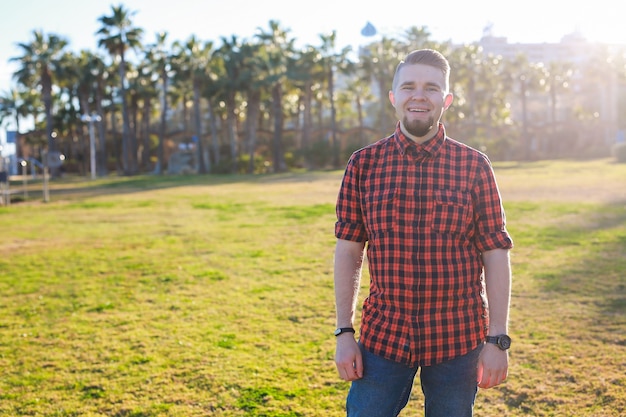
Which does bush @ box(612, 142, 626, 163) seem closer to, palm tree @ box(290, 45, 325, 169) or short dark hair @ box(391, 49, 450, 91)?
palm tree @ box(290, 45, 325, 169)

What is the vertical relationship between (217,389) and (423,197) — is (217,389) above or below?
below

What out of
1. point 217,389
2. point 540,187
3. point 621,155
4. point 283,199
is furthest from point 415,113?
point 621,155

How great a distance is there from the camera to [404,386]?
8.02 feet

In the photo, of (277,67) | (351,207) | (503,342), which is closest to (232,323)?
(351,207)

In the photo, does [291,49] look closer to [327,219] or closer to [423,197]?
[327,219]

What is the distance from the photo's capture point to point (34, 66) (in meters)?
51.5

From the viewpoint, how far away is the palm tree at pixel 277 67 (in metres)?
48.0

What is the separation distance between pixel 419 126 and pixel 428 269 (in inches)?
21.1

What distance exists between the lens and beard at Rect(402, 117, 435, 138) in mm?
2426

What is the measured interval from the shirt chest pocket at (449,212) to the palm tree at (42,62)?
181 feet

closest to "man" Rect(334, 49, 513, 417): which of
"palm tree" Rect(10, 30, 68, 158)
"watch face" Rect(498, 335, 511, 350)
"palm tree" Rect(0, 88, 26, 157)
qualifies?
"watch face" Rect(498, 335, 511, 350)

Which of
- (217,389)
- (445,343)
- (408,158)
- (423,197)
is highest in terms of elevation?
(408,158)

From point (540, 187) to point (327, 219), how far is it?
1178cm

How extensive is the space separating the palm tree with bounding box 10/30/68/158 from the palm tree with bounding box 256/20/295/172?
16.6 meters
